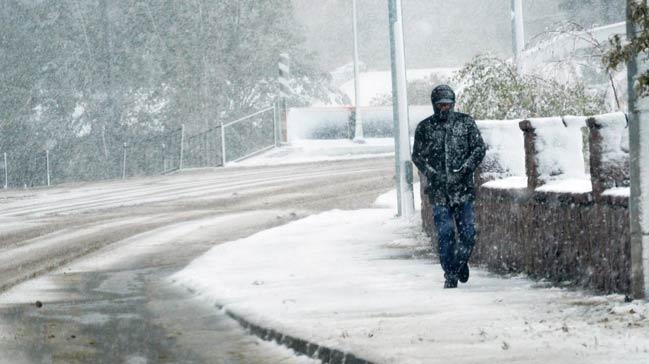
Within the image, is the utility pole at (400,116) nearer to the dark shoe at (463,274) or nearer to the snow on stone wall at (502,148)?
the snow on stone wall at (502,148)

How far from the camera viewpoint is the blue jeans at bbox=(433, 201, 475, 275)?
12156 mm

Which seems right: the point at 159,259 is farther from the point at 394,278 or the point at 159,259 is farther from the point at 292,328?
the point at 292,328

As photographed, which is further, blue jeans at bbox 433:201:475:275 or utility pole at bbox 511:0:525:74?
utility pole at bbox 511:0:525:74

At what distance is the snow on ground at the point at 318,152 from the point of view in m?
37.8

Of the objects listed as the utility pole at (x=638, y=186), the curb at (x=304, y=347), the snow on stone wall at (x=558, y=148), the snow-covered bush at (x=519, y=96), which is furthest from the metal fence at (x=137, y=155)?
the utility pole at (x=638, y=186)

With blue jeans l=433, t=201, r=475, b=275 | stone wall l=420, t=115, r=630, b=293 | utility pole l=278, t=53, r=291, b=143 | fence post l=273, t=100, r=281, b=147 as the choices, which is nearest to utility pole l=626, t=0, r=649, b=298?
stone wall l=420, t=115, r=630, b=293

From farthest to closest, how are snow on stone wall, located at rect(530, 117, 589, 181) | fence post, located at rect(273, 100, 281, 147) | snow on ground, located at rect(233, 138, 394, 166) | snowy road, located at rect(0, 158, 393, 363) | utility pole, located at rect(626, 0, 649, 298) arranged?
fence post, located at rect(273, 100, 281, 147)
snow on ground, located at rect(233, 138, 394, 166)
snow on stone wall, located at rect(530, 117, 589, 181)
snowy road, located at rect(0, 158, 393, 363)
utility pole, located at rect(626, 0, 649, 298)

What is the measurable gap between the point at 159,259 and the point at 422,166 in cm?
601

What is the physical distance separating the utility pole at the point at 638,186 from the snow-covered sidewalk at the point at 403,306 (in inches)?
10.3

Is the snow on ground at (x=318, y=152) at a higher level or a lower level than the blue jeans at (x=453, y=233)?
A: higher

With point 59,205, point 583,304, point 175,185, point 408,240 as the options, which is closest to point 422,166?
point 583,304

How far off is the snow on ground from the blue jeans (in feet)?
80.2

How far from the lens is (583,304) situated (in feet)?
33.5

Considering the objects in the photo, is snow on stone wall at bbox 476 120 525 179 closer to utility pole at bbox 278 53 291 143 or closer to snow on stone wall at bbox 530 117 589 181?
snow on stone wall at bbox 530 117 589 181
